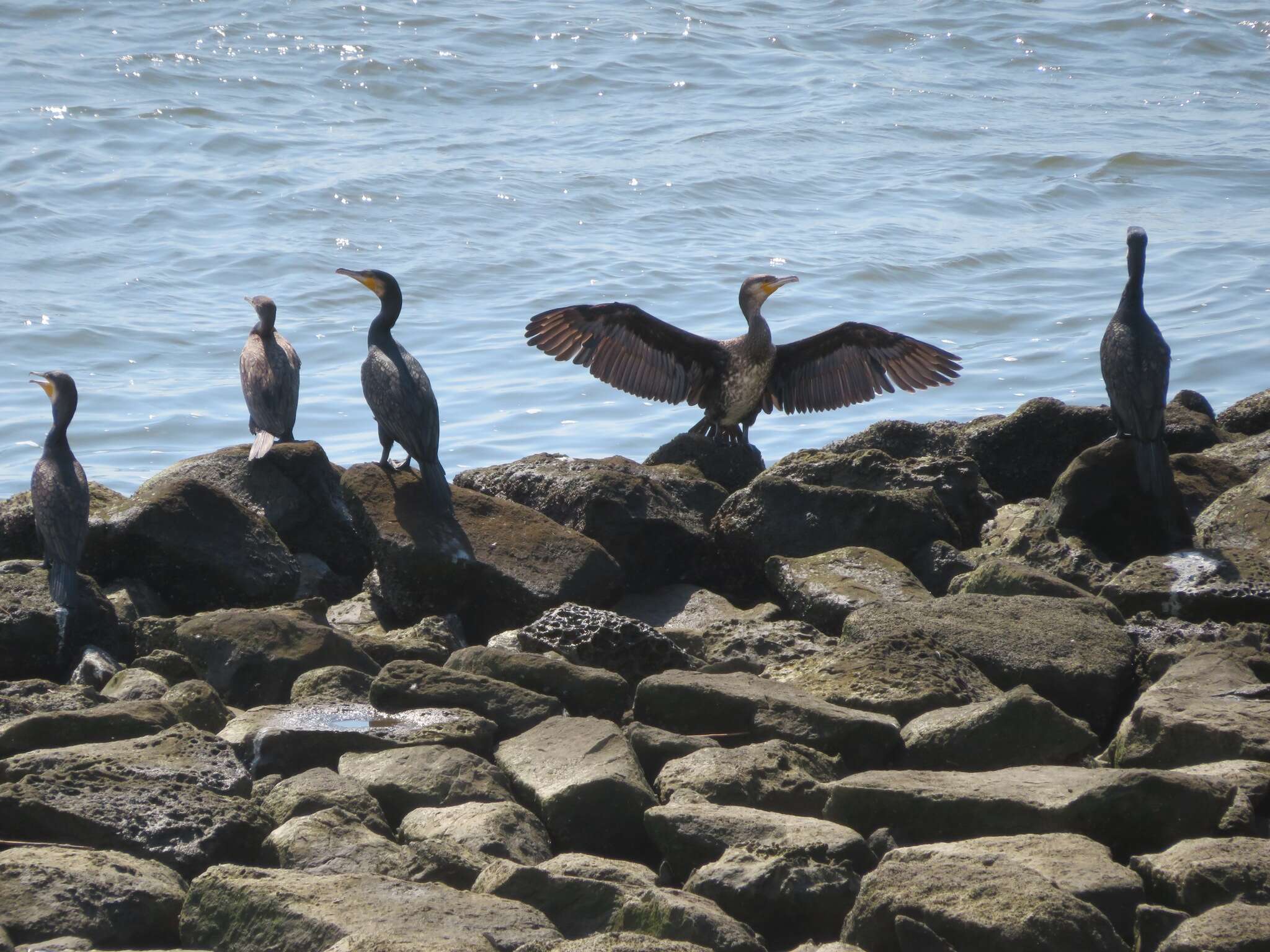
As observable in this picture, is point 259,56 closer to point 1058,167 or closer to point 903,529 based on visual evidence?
point 1058,167

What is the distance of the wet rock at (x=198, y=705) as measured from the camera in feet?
16.0

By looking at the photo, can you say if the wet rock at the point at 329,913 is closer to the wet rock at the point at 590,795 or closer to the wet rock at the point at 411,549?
the wet rock at the point at 590,795

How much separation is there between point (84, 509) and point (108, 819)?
8.28 ft

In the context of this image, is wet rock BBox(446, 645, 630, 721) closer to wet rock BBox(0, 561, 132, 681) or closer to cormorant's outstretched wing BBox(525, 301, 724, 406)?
wet rock BBox(0, 561, 132, 681)

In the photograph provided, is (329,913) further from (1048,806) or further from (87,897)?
(1048,806)

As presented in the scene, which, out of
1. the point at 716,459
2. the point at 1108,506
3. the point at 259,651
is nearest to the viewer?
the point at 259,651

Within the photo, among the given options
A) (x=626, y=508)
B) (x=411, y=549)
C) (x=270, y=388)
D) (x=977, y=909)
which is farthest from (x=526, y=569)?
(x=977, y=909)

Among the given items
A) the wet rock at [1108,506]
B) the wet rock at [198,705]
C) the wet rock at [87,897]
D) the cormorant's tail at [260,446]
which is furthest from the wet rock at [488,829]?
the wet rock at [1108,506]

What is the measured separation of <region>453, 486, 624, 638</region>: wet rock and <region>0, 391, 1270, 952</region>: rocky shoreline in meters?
0.01

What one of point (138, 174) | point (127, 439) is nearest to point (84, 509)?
point (127, 439)

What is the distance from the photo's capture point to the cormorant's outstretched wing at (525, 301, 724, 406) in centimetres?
879

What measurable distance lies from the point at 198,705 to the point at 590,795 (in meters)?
1.48

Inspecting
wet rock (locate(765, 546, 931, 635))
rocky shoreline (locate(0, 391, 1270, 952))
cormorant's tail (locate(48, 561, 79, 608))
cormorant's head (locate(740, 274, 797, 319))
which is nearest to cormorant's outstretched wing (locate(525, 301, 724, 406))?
cormorant's head (locate(740, 274, 797, 319))

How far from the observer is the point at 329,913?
3357mm
